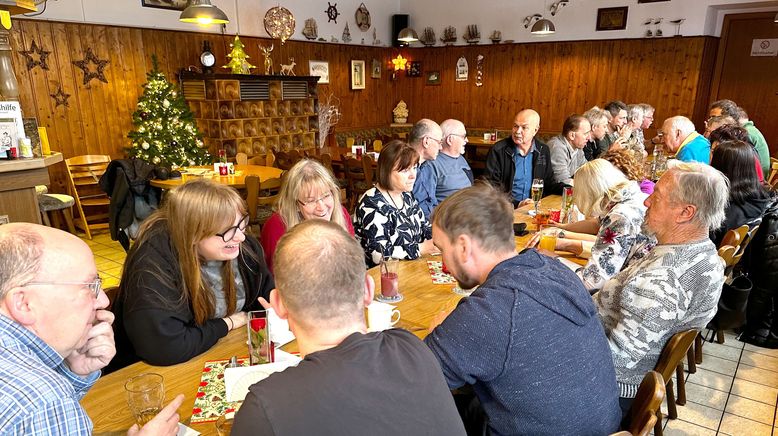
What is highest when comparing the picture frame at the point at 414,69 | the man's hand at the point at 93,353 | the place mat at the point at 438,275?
the picture frame at the point at 414,69

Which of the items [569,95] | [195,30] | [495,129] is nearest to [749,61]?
[569,95]

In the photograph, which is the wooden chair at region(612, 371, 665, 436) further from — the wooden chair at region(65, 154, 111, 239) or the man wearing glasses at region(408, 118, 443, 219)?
the wooden chair at region(65, 154, 111, 239)

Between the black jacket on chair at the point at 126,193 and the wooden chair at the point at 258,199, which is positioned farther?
the black jacket on chair at the point at 126,193

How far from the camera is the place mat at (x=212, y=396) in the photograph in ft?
4.61

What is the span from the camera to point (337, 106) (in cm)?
1030

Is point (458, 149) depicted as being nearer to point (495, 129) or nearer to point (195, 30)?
point (195, 30)

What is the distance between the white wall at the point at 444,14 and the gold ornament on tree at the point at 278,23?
0.17 m

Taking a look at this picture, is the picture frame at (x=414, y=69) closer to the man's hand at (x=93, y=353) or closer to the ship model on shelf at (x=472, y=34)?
the ship model on shelf at (x=472, y=34)

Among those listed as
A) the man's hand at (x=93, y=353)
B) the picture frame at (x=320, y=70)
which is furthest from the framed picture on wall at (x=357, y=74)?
the man's hand at (x=93, y=353)

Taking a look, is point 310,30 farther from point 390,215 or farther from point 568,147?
point 390,215

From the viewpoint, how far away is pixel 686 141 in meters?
5.12

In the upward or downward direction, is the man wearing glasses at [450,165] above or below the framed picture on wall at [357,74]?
below

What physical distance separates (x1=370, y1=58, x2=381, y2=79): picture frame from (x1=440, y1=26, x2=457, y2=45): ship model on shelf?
152 centimetres

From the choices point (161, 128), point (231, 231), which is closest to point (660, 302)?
point (231, 231)
